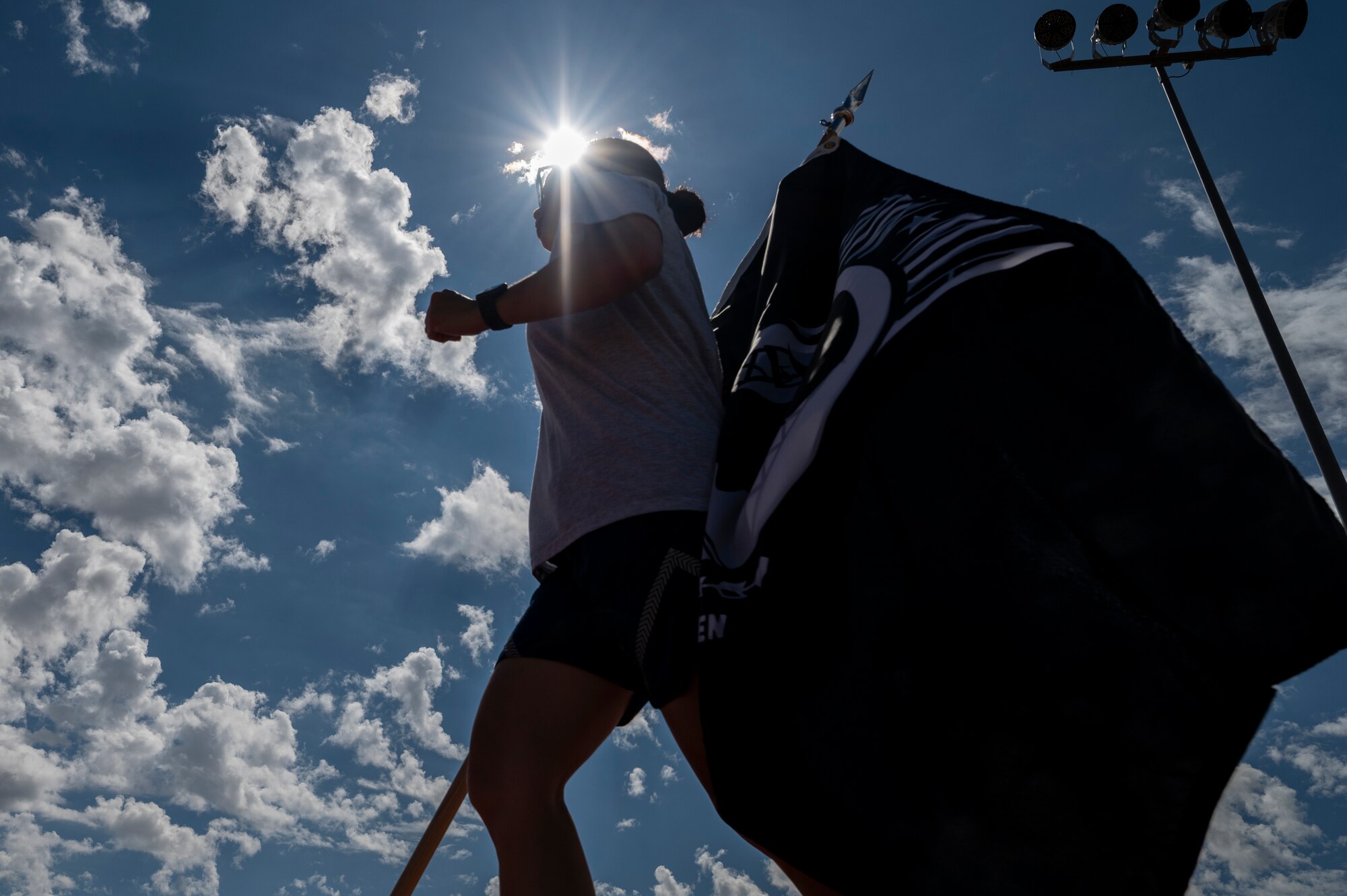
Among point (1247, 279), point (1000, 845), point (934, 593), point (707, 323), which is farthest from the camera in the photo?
point (1247, 279)

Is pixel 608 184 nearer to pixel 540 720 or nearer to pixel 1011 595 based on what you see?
pixel 540 720

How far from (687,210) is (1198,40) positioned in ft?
34.0

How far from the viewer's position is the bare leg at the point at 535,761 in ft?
5.37

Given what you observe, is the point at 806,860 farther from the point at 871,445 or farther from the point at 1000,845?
the point at 871,445

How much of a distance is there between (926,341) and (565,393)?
3.15 feet

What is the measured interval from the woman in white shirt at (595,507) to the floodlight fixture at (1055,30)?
10420 mm

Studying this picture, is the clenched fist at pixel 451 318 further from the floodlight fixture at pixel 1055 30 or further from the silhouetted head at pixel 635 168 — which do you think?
the floodlight fixture at pixel 1055 30

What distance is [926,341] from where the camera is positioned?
1.46m

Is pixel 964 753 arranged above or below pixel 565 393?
below

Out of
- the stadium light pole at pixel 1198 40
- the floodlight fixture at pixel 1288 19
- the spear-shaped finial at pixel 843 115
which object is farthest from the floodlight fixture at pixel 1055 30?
the spear-shaped finial at pixel 843 115

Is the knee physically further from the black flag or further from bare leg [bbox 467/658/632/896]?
the black flag

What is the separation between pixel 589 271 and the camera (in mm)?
1949

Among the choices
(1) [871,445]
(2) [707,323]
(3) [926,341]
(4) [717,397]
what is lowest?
(1) [871,445]

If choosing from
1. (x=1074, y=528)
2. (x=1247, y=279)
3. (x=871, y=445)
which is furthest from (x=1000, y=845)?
(x=1247, y=279)
